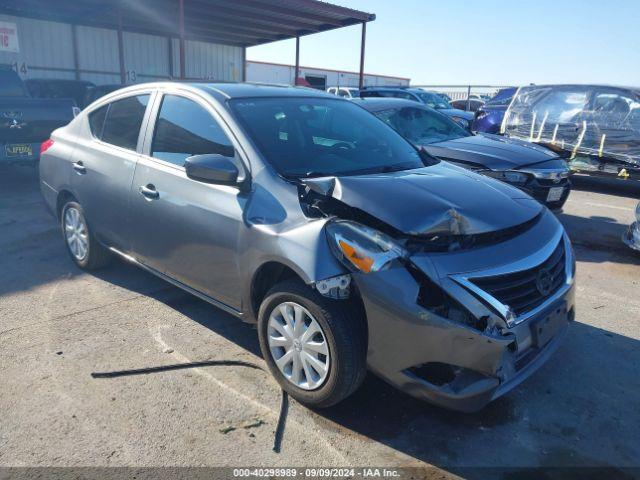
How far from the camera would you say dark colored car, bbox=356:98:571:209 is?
592 cm

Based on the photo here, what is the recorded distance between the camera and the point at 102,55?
1814 centimetres

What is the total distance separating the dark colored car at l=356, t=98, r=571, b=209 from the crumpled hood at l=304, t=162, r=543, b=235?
2.57m

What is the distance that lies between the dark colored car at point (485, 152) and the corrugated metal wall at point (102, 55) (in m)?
12.4

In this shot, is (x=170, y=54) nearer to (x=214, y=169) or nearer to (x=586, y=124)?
Result: (x=586, y=124)

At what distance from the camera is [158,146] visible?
3.67m

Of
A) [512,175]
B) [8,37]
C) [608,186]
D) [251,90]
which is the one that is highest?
[8,37]

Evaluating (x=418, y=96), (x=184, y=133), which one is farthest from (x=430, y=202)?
(x=418, y=96)

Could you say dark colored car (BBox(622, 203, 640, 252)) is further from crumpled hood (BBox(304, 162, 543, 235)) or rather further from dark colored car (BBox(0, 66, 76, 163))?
dark colored car (BBox(0, 66, 76, 163))

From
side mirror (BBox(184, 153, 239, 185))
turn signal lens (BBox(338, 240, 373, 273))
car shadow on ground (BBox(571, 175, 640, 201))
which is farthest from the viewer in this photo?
car shadow on ground (BBox(571, 175, 640, 201))

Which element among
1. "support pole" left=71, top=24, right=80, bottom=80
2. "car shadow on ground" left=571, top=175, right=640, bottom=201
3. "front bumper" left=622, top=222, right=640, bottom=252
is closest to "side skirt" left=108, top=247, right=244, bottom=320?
"front bumper" left=622, top=222, right=640, bottom=252

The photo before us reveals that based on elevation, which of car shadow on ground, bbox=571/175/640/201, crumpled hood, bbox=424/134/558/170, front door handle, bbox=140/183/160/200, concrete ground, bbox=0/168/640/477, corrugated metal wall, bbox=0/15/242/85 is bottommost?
concrete ground, bbox=0/168/640/477

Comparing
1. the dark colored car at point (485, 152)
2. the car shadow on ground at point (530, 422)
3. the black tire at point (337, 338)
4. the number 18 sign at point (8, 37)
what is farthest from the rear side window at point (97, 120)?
the number 18 sign at point (8, 37)

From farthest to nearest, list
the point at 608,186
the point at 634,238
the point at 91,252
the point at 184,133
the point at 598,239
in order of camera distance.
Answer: the point at 608,186 → the point at 598,239 → the point at 634,238 → the point at 91,252 → the point at 184,133

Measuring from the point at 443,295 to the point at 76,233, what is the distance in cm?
366
